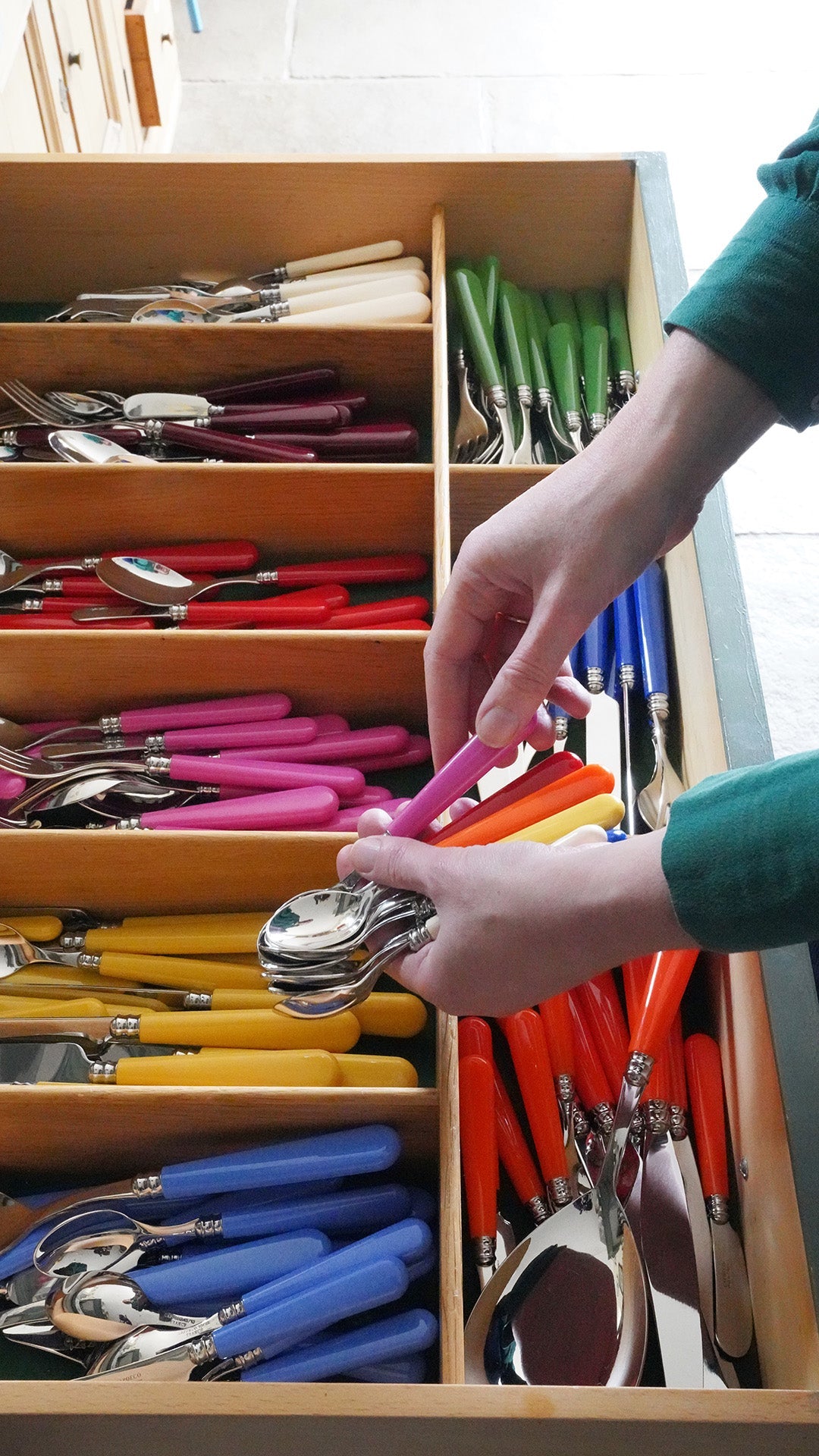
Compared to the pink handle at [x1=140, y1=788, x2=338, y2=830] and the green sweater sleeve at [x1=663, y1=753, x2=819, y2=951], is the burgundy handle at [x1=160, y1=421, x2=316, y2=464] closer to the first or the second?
the pink handle at [x1=140, y1=788, x2=338, y2=830]

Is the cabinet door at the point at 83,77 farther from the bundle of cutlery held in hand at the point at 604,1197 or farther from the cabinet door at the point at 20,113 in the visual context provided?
the bundle of cutlery held in hand at the point at 604,1197

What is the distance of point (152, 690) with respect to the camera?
1.27 m

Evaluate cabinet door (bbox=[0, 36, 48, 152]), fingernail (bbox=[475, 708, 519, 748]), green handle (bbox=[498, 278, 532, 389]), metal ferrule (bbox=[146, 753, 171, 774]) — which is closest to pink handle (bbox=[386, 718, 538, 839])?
fingernail (bbox=[475, 708, 519, 748])

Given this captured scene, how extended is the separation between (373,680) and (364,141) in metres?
2.06

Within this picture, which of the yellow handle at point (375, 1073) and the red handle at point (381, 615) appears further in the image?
the red handle at point (381, 615)

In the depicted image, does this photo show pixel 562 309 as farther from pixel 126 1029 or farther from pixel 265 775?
pixel 126 1029

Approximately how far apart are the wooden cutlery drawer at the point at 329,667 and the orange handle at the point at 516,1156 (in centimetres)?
6

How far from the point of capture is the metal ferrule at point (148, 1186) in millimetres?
911

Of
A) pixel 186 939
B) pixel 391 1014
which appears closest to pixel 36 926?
pixel 186 939

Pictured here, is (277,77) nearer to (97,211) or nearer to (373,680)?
(97,211)

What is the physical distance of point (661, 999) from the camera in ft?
3.14

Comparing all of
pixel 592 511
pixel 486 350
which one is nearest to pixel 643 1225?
pixel 592 511

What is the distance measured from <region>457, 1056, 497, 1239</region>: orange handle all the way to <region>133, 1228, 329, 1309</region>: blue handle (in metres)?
0.13

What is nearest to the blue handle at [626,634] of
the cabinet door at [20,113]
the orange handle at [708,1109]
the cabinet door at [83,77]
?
the orange handle at [708,1109]
